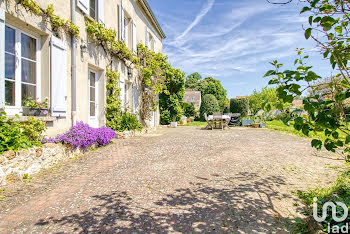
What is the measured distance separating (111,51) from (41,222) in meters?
6.47

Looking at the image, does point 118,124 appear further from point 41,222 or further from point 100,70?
point 41,222

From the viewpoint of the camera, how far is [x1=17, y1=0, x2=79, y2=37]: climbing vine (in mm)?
3930

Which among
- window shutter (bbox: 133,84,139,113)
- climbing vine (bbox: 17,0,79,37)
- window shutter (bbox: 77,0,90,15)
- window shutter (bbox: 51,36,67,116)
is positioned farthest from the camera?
window shutter (bbox: 133,84,139,113)

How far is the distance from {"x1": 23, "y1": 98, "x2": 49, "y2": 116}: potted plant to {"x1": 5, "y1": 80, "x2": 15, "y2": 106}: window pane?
0.23m

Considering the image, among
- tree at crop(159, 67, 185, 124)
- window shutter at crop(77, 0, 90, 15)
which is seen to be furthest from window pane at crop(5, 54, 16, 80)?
tree at crop(159, 67, 185, 124)

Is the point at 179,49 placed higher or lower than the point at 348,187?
higher

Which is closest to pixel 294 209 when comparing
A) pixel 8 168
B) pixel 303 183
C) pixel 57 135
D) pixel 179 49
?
pixel 303 183

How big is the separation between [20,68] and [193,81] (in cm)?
5778

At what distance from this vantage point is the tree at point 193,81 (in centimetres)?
5888

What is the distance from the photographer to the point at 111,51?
7.61 meters

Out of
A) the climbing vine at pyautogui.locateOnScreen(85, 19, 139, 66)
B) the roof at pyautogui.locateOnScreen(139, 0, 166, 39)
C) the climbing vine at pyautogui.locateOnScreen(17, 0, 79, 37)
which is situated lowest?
the climbing vine at pyautogui.locateOnScreen(17, 0, 79, 37)

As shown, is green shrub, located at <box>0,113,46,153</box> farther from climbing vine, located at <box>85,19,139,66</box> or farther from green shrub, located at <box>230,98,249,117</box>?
green shrub, located at <box>230,98,249,117</box>

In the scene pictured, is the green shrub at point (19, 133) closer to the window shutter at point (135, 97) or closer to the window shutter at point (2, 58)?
the window shutter at point (2, 58)

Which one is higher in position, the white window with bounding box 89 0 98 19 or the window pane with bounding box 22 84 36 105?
the white window with bounding box 89 0 98 19
